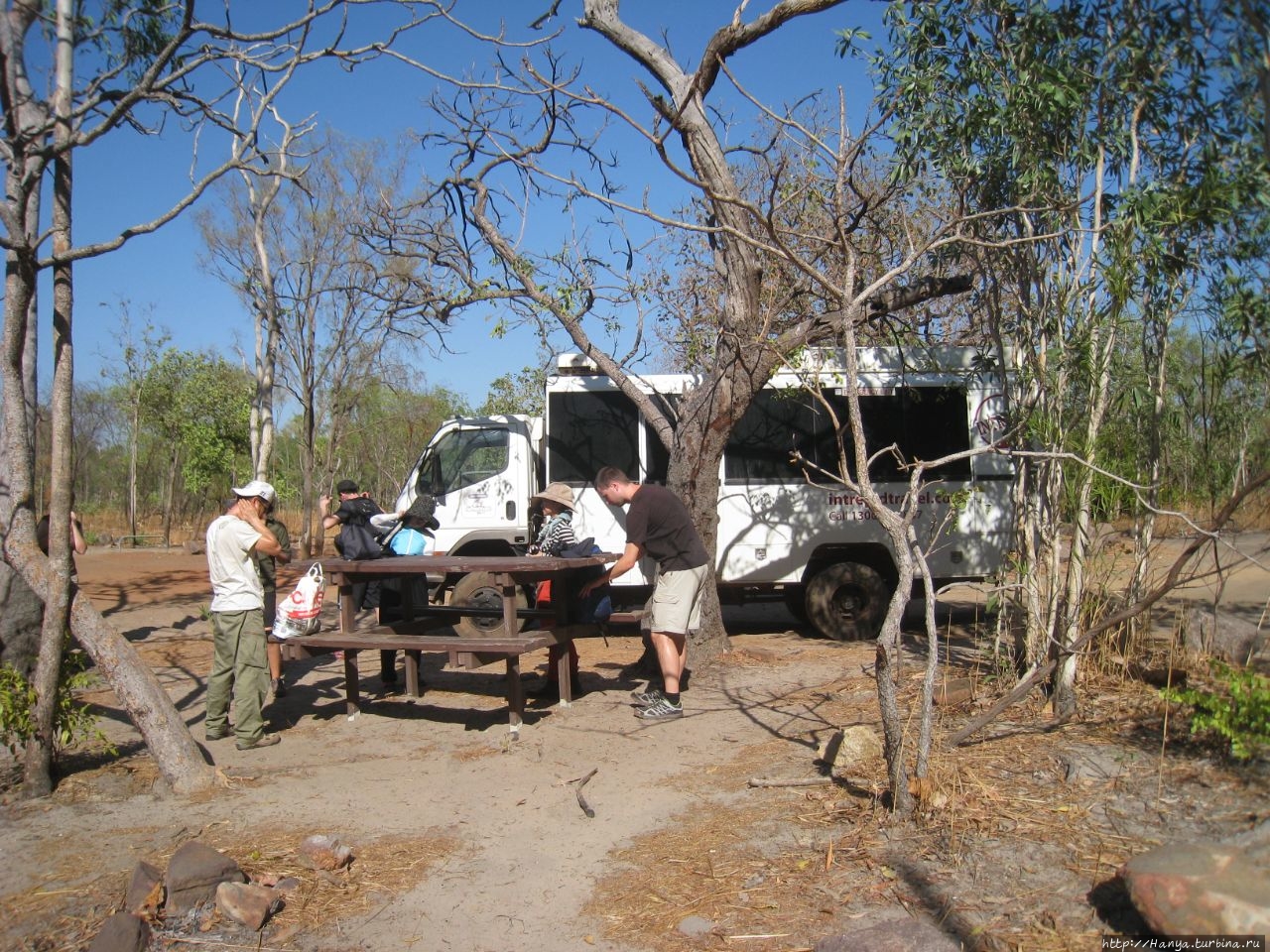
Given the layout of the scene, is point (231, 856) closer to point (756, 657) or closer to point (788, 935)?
point (788, 935)

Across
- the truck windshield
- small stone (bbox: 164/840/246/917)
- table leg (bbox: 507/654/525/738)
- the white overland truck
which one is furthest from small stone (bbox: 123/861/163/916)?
the truck windshield

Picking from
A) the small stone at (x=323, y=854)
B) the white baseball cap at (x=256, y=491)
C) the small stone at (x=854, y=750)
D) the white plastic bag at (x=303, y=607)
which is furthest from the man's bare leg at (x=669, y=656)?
the white baseball cap at (x=256, y=491)

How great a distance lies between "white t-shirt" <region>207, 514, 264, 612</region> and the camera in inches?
251

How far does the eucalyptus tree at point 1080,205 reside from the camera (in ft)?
18.3

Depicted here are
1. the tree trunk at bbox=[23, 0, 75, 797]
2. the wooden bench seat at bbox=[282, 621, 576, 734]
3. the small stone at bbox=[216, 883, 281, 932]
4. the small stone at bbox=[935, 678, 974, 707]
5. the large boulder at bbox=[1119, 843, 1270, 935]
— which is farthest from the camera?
the wooden bench seat at bbox=[282, 621, 576, 734]

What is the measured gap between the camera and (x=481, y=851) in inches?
183

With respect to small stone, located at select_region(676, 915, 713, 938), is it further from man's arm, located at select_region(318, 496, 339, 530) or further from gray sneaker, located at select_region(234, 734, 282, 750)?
man's arm, located at select_region(318, 496, 339, 530)

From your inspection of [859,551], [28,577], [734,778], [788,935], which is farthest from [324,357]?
[788,935]

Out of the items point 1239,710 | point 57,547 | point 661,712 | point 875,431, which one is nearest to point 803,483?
point 875,431

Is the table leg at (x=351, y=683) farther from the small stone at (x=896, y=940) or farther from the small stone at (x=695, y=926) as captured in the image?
the small stone at (x=896, y=940)

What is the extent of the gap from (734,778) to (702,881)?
130 centimetres

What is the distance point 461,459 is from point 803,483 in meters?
3.65

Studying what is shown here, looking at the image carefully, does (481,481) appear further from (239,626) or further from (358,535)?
(239,626)

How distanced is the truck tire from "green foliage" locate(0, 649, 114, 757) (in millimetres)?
6434
